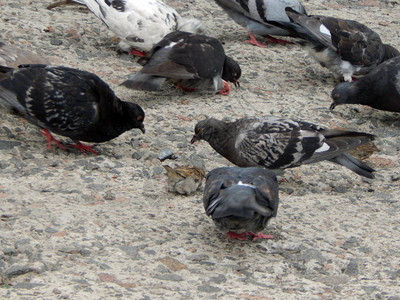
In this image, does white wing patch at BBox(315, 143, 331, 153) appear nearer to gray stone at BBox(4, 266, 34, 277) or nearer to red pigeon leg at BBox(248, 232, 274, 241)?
red pigeon leg at BBox(248, 232, 274, 241)

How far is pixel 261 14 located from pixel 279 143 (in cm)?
328

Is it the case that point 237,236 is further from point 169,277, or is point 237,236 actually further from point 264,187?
point 169,277

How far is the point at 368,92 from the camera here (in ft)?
22.0

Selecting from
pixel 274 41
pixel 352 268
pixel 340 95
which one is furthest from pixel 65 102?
pixel 274 41

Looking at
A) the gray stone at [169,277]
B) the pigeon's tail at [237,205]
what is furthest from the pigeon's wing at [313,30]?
the gray stone at [169,277]

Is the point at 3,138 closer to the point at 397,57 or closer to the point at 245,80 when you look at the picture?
the point at 245,80

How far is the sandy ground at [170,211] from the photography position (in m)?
3.58

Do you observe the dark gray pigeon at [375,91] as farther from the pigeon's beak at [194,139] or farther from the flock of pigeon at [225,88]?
the pigeon's beak at [194,139]

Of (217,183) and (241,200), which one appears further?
(217,183)

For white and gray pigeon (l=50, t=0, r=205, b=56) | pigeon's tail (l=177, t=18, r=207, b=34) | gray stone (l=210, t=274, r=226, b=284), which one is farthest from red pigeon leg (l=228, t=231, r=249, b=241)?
pigeon's tail (l=177, t=18, r=207, b=34)

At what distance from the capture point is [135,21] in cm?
704

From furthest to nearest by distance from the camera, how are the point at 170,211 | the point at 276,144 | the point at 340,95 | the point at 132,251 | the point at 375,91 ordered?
1. the point at 375,91
2. the point at 340,95
3. the point at 276,144
4. the point at 170,211
5. the point at 132,251

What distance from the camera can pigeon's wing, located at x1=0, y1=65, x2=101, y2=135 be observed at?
5.19m

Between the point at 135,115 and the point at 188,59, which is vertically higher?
the point at 188,59
